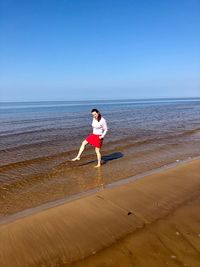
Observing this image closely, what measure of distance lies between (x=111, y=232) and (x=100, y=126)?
4972mm

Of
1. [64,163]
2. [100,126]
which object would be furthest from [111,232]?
[64,163]

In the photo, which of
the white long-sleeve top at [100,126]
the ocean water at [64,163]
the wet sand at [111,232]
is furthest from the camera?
the white long-sleeve top at [100,126]

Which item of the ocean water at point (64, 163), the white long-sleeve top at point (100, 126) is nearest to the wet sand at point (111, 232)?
the ocean water at point (64, 163)

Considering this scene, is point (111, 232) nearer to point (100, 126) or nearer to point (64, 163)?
point (100, 126)

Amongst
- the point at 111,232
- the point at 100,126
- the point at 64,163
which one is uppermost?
the point at 100,126

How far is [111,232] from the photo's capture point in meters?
4.16

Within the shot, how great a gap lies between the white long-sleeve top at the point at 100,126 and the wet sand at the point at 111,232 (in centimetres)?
324

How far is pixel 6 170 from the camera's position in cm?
884

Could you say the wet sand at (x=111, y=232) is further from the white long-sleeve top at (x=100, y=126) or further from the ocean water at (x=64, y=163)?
the white long-sleeve top at (x=100, y=126)

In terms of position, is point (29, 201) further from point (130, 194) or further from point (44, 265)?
point (44, 265)

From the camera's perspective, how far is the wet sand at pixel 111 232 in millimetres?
3486

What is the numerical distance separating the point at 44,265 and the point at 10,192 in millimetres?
3604

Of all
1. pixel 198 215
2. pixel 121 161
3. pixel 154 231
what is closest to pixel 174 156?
pixel 121 161

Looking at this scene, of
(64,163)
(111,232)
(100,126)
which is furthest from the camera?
(64,163)
